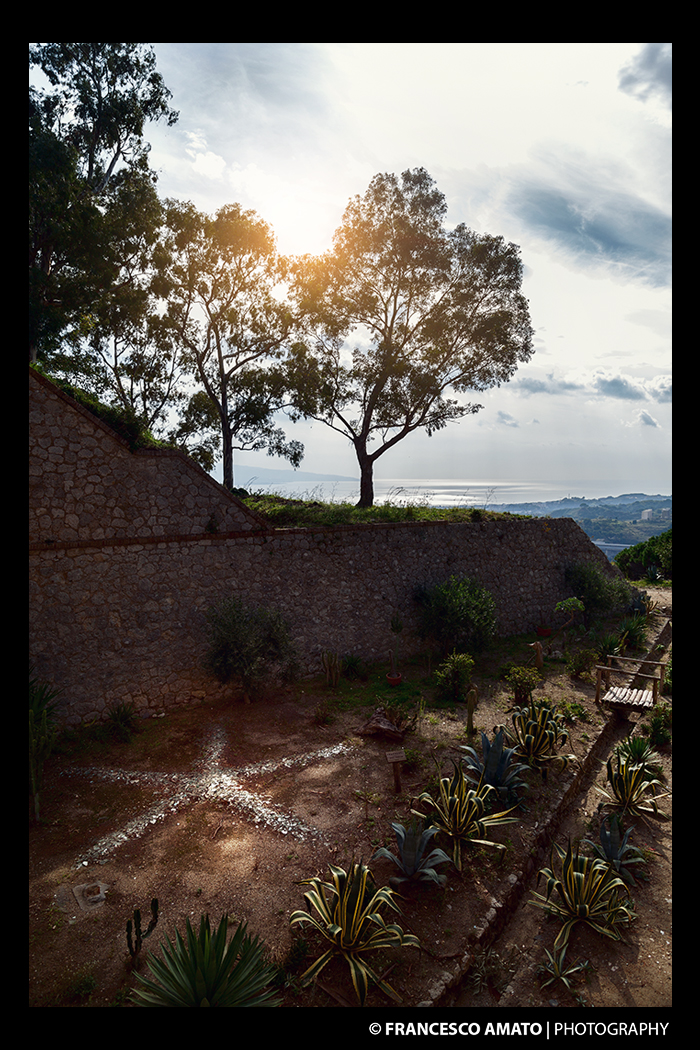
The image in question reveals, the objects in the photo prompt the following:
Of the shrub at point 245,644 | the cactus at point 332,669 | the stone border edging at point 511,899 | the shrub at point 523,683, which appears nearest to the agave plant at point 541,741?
the stone border edging at point 511,899

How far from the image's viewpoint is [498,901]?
503 cm

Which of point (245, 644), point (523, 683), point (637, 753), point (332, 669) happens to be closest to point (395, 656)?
point (332, 669)

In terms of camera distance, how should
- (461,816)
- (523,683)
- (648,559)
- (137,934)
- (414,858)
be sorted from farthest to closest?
1. (648,559)
2. (523,683)
3. (461,816)
4. (414,858)
5. (137,934)

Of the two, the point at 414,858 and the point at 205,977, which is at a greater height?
the point at 205,977

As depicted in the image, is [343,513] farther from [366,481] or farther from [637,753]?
[637,753]

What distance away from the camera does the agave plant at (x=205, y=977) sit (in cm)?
345

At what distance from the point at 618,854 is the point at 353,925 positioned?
338cm

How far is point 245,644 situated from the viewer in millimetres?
9688

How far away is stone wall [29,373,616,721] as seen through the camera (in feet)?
28.6

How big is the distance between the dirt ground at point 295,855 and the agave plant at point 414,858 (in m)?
0.19

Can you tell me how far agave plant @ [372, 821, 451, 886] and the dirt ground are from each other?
7.5 inches
